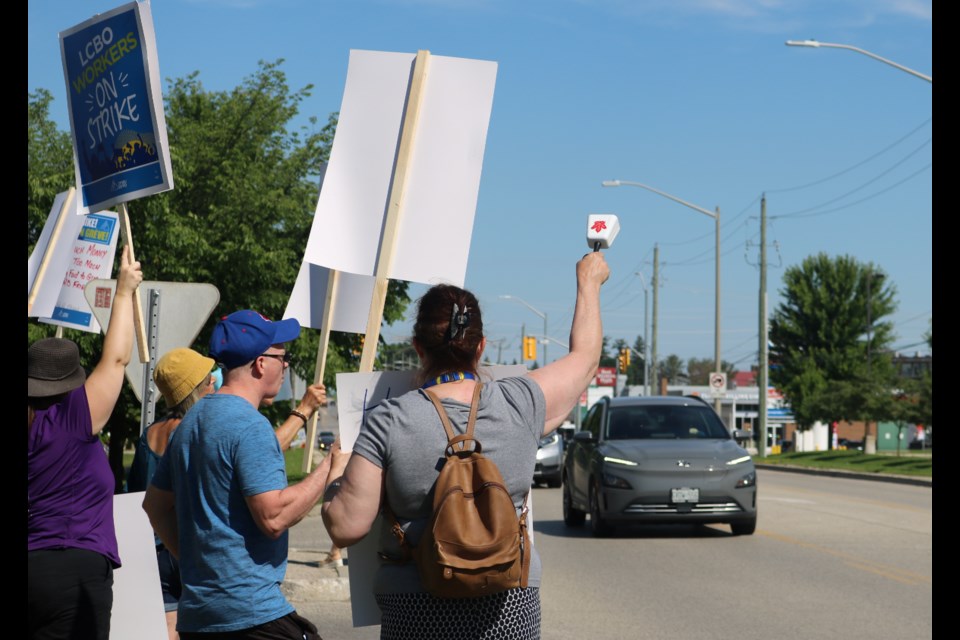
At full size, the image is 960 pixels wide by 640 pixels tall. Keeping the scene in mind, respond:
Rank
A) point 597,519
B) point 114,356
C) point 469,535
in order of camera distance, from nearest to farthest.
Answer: point 469,535
point 114,356
point 597,519

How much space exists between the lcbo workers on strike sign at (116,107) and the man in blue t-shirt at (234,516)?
229 centimetres

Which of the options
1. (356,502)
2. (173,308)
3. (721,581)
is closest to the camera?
(356,502)

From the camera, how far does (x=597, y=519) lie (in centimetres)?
1612

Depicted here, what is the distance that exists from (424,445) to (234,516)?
760 mm

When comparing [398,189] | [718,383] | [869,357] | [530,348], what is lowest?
[398,189]

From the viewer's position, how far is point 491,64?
520cm

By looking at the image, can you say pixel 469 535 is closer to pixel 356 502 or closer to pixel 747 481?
pixel 356 502

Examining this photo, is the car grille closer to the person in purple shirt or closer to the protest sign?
the protest sign

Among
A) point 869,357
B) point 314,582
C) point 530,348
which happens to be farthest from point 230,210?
point 869,357

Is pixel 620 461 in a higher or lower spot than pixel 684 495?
higher

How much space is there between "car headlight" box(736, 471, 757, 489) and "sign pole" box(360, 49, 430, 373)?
11141mm

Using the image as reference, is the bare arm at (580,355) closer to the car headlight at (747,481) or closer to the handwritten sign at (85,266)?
the handwritten sign at (85,266)

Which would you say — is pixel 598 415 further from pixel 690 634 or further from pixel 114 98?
→ pixel 114 98
